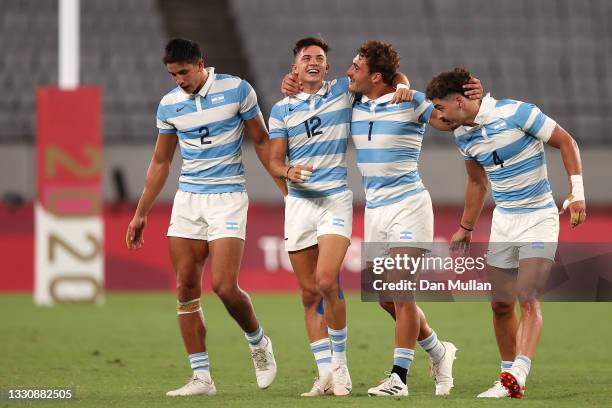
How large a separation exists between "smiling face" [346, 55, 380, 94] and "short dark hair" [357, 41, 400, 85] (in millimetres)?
23

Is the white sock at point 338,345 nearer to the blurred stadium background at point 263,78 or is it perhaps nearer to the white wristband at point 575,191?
the white wristband at point 575,191

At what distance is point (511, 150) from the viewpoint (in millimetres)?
6703

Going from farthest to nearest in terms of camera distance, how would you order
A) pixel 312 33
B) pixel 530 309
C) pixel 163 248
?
pixel 312 33
pixel 163 248
pixel 530 309

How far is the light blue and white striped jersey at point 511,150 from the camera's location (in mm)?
6672

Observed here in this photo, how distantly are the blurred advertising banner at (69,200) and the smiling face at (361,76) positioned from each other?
7.66 meters

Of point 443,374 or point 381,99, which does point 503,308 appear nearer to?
point 443,374

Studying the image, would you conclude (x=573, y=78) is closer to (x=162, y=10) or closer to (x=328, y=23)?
(x=328, y=23)

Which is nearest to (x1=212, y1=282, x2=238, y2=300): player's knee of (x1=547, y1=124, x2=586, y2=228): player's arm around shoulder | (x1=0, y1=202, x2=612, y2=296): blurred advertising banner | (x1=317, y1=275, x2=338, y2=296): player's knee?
(x1=317, y1=275, x2=338, y2=296): player's knee

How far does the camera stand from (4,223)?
15367 millimetres

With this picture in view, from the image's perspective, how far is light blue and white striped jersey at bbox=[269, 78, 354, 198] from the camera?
6.86 metres

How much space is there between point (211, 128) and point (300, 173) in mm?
726

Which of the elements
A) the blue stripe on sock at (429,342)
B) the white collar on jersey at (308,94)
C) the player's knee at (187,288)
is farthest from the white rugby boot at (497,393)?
the white collar on jersey at (308,94)

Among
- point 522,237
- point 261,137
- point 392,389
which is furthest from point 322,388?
point 261,137

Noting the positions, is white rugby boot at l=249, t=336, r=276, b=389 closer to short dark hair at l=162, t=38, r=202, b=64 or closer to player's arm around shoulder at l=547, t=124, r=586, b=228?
short dark hair at l=162, t=38, r=202, b=64
